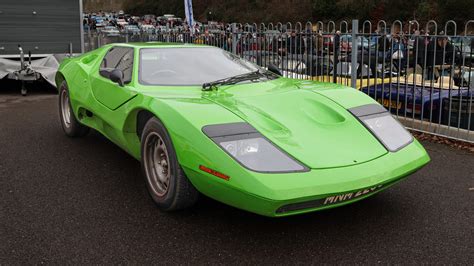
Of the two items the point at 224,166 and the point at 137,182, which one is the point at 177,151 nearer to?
the point at 224,166

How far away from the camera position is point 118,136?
4.14m

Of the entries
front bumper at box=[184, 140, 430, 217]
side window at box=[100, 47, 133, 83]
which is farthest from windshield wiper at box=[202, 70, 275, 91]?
front bumper at box=[184, 140, 430, 217]

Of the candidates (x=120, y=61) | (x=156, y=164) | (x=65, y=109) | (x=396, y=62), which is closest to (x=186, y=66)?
(x=120, y=61)

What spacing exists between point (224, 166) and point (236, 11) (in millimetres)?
102220

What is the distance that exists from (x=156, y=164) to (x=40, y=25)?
29.5ft

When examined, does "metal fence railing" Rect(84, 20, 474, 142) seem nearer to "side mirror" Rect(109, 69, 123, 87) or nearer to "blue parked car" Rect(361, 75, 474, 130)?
"blue parked car" Rect(361, 75, 474, 130)

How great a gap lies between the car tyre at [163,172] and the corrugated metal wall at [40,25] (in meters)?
8.62

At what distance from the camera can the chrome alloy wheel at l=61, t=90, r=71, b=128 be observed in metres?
5.83

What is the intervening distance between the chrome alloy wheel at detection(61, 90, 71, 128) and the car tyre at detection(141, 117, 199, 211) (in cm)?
258

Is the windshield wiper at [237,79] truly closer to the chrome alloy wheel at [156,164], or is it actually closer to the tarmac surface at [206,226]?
the chrome alloy wheel at [156,164]

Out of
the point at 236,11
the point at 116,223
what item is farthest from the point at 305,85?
the point at 236,11

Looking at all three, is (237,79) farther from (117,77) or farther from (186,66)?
(117,77)

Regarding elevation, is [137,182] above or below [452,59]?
below

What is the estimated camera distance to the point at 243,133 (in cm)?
306
